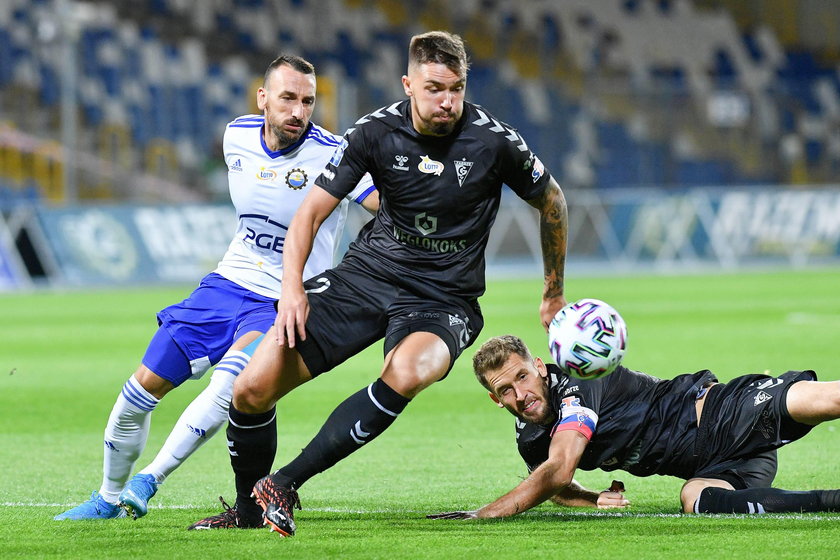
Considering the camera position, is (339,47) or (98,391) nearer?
(98,391)

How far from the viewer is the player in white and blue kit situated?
230 inches

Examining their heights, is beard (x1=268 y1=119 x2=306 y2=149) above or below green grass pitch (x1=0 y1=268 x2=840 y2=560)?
above

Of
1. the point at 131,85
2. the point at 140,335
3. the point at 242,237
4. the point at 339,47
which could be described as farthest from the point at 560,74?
the point at 242,237

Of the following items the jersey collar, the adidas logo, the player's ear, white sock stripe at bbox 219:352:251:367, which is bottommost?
the adidas logo

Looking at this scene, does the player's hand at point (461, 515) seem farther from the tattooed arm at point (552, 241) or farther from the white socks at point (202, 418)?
the white socks at point (202, 418)

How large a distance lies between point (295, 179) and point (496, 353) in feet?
4.75

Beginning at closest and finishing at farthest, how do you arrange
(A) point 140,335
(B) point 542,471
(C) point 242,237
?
1. (B) point 542,471
2. (C) point 242,237
3. (A) point 140,335

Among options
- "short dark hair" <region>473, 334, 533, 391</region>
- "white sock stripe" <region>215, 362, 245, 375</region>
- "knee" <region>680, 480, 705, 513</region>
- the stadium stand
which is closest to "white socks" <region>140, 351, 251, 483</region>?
"white sock stripe" <region>215, 362, 245, 375</region>

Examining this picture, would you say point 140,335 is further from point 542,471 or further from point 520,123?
point 520,123

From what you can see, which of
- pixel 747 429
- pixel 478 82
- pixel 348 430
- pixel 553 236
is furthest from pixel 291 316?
pixel 478 82

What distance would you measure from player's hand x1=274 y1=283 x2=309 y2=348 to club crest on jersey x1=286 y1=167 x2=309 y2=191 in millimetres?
1110

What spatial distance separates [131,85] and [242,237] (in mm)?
24804

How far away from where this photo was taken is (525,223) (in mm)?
26703

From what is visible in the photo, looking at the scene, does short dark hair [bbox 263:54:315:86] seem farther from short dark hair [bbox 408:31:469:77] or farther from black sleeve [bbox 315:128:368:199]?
short dark hair [bbox 408:31:469:77]
